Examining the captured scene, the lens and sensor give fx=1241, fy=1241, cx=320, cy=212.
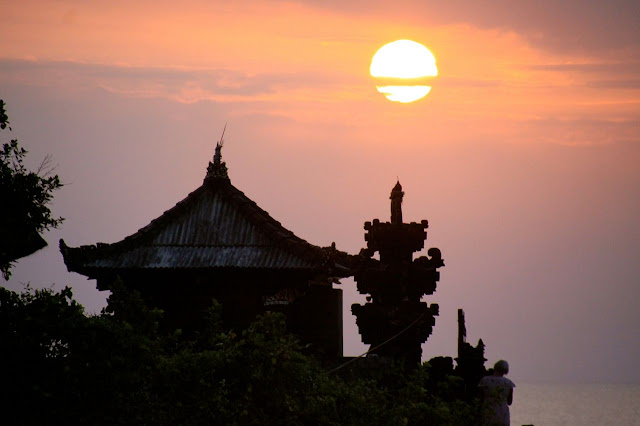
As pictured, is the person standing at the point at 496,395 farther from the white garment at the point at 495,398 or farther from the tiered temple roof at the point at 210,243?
the tiered temple roof at the point at 210,243

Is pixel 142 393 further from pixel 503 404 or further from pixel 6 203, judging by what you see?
pixel 503 404

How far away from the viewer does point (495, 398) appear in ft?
73.8

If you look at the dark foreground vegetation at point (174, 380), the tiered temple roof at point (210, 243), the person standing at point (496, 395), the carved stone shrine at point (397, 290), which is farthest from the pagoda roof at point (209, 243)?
the person standing at point (496, 395)

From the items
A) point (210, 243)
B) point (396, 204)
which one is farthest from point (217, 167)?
point (396, 204)

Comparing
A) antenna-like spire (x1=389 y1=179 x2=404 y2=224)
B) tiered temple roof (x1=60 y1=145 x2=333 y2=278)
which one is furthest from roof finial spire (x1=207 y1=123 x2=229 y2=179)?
antenna-like spire (x1=389 y1=179 x2=404 y2=224)

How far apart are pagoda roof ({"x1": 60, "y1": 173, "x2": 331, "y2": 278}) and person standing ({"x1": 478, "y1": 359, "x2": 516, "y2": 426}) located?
1619 centimetres

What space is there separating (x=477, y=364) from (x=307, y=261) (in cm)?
1578

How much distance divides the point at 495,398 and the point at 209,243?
66.5ft

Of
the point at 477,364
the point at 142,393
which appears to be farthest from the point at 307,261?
the point at 142,393

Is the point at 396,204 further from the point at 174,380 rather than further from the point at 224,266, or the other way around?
the point at 224,266

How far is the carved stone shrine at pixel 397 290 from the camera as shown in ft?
82.3

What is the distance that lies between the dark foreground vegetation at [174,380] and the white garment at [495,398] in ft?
1.86

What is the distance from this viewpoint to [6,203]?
786 inches

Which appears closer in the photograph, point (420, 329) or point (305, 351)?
point (420, 329)
